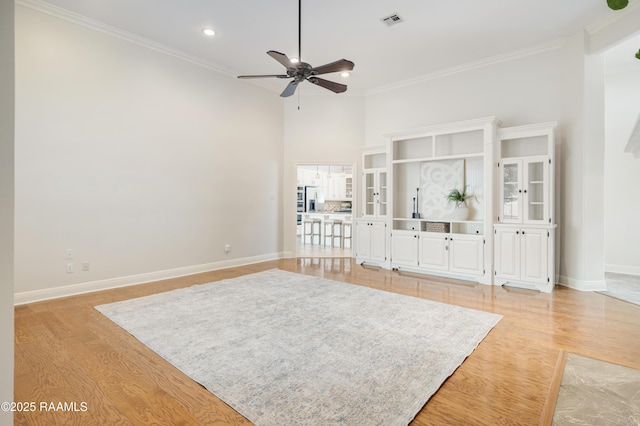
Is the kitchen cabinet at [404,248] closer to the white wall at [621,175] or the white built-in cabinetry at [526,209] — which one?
the white built-in cabinetry at [526,209]

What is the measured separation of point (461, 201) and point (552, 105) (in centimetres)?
194

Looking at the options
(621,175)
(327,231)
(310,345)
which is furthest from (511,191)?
(327,231)

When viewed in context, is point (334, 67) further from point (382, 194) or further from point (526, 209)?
point (526, 209)

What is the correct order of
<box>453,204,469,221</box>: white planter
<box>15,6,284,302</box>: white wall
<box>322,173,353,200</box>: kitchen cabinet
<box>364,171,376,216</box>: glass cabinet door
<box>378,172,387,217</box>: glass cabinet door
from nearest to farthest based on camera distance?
<box>15,6,284,302</box>: white wall → <box>453,204,469,221</box>: white planter → <box>378,172,387,217</box>: glass cabinet door → <box>364,171,376,216</box>: glass cabinet door → <box>322,173,353,200</box>: kitchen cabinet

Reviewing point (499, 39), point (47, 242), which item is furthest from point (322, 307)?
point (499, 39)

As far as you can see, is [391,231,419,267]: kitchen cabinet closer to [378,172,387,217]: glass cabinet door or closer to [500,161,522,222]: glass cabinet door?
[378,172,387,217]: glass cabinet door

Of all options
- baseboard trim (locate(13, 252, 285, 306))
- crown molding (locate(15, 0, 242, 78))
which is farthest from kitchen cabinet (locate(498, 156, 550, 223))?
crown molding (locate(15, 0, 242, 78))

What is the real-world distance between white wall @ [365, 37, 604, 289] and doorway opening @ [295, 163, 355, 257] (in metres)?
3.83

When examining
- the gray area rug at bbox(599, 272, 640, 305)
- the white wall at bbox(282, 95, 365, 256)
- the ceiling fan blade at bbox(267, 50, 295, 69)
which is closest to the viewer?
the ceiling fan blade at bbox(267, 50, 295, 69)

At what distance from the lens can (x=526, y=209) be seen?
15.8 ft

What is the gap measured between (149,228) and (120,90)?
204 cm

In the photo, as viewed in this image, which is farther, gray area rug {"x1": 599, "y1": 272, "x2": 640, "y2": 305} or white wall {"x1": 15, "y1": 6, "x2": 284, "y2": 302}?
gray area rug {"x1": 599, "y1": 272, "x2": 640, "y2": 305}

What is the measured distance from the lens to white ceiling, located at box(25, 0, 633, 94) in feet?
13.3

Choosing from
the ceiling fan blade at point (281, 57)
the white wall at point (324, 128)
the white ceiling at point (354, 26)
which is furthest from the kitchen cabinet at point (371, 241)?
the ceiling fan blade at point (281, 57)
